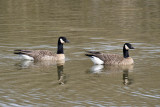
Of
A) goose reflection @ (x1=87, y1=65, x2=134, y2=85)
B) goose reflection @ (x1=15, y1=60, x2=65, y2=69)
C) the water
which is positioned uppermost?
the water

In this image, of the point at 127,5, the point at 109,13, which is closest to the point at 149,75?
the point at 109,13

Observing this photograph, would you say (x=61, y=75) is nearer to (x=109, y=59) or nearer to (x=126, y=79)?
(x=126, y=79)

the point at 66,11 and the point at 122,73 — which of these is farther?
the point at 66,11

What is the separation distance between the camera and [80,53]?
75.3ft

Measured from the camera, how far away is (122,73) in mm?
19016

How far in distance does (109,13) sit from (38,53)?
1867 cm

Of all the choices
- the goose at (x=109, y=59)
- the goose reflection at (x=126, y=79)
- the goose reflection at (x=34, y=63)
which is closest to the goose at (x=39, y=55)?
the goose reflection at (x=34, y=63)

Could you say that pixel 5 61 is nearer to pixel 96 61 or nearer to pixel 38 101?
pixel 96 61

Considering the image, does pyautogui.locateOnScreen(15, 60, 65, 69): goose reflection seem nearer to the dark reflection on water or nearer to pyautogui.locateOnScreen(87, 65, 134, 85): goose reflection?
the dark reflection on water

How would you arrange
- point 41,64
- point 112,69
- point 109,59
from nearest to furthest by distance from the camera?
point 112,69 < point 109,59 < point 41,64

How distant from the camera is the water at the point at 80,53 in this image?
14766 mm

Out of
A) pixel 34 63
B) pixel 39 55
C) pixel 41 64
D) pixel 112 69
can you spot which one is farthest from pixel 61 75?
pixel 39 55

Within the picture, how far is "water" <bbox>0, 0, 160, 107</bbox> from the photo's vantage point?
581 inches

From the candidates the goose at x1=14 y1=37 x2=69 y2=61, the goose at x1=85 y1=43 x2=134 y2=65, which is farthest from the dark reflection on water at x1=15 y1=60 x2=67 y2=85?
the goose at x1=85 y1=43 x2=134 y2=65
